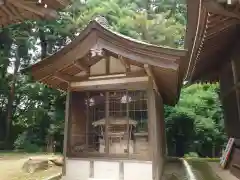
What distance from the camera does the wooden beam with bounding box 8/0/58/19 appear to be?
10.9ft

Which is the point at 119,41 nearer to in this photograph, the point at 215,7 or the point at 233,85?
the point at 215,7

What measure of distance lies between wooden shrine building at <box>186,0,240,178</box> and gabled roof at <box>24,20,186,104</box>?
20.8 inches

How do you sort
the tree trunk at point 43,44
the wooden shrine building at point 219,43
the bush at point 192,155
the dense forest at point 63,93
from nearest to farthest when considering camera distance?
the wooden shrine building at point 219,43, the bush at point 192,155, the dense forest at point 63,93, the tree trunk at point 43,44

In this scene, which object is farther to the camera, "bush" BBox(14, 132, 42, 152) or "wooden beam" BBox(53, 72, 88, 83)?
"bush" BBox(14, 132, 42, 152)

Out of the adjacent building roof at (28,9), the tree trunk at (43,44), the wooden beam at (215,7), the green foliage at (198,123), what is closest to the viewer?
the wooden beam at (215,7)

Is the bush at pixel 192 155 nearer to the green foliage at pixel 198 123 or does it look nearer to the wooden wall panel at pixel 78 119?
the green foliage at pixel 198 123

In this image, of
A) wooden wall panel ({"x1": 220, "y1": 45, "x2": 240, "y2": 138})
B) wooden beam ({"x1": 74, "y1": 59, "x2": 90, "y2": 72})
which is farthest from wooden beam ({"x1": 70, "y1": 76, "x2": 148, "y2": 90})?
wooden wall panel ({"x1": 220, "y1": 45, "x2": 240, "y2": 138})

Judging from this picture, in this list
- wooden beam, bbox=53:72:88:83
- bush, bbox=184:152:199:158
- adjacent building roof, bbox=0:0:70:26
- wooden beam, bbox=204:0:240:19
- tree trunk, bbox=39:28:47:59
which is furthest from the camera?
tree trunk, bbox=39:28:47:59

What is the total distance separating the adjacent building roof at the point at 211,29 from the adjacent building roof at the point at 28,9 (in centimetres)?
204

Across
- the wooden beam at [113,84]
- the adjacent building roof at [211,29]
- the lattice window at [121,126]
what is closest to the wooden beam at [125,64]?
the wooden beam at [113,84]

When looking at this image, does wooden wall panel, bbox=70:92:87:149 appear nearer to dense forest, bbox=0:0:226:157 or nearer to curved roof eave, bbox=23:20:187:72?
curved roof eave, bbox=23:20:187:72

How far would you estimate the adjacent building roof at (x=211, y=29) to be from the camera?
3422 millimetres

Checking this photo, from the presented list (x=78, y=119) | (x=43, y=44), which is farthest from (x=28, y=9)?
(x=43, y=44)

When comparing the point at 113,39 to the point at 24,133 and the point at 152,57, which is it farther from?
the point at 24,133
